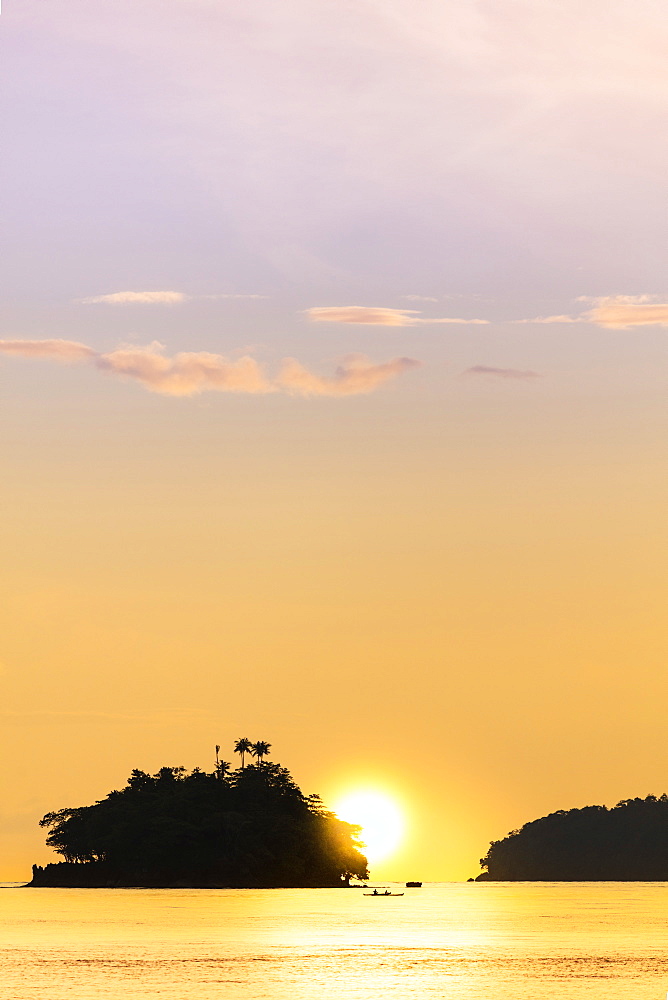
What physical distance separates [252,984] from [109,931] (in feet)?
214

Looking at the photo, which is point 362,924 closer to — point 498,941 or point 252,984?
point 498,941

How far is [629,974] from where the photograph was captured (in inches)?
4313

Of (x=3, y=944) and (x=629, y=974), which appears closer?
(x=629, y=974)

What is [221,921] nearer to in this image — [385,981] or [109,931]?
[109,931]

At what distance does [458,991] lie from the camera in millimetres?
99312

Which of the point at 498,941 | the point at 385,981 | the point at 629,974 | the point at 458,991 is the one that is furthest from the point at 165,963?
the point at 498,941

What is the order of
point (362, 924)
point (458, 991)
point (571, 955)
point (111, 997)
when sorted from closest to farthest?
point (111, 997) < point (458, 991) < point (571, 955) < point (362, 924)

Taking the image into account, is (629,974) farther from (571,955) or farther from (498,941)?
(498,941)

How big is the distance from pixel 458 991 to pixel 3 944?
2363 inches

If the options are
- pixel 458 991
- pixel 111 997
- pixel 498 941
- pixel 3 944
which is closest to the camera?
pixel 111 997

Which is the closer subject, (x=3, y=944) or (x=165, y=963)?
(x=165, y=963)

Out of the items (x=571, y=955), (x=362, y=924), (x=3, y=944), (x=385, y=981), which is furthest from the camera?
(x=362, y=924)

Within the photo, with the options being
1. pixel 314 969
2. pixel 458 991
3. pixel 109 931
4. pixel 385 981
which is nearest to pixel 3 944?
pixel 109 931

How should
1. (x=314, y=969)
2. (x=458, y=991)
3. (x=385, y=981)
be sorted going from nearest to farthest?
(x=458, y=991) < (x=385, y=981) < (x=314, y=969)
